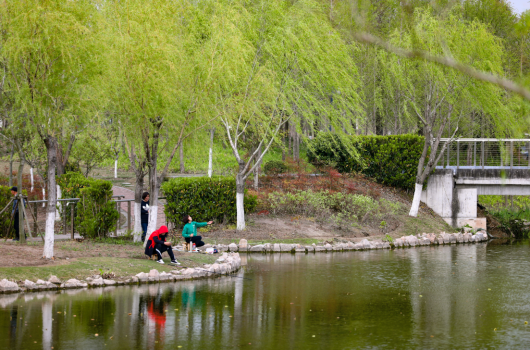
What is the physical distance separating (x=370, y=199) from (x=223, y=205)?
715cm

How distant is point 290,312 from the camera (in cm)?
1128

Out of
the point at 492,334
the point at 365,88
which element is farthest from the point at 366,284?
the point at 365,88

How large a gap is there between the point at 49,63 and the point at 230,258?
714 centimetres

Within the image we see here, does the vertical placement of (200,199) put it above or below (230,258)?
above

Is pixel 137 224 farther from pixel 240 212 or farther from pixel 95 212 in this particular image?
pixel 240 212

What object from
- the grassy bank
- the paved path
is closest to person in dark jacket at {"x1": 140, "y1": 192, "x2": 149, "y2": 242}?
the grassy bank

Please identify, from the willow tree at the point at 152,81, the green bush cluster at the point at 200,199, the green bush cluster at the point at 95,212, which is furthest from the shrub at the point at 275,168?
the green bush cluster at the point at 95,212

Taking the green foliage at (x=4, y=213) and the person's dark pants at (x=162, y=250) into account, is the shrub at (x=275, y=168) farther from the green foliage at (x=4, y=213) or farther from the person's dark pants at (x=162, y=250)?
the person's dark pants at (x=162, y=250)

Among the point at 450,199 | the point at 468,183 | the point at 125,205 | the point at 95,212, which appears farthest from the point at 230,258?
the point at 468,183

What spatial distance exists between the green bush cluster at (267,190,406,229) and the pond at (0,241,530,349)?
7.63 meters

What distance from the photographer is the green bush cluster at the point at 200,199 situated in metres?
22.5

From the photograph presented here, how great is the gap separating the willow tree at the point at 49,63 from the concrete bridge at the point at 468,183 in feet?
64.8

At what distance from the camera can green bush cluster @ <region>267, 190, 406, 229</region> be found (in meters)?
24.6

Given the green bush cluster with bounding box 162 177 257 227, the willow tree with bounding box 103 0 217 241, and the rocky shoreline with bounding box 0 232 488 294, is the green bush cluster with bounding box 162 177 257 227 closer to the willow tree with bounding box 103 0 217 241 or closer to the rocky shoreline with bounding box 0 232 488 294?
the rocky shoreline with bounding box 0 232 488 294
